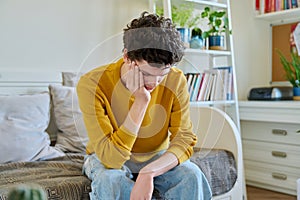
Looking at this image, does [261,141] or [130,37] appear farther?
[261,141]

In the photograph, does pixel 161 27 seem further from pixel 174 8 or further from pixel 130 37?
pixel 174 8

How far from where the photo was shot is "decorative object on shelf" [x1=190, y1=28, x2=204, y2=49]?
2.19 metres

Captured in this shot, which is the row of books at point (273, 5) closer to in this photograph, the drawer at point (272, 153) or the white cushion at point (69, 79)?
the drawer at point (272, 153)

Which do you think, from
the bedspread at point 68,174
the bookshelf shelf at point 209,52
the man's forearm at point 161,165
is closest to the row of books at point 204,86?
the bookshelf shelf at point 209,52

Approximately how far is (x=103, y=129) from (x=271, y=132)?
5.48 feet

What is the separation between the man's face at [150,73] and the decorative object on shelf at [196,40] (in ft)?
3.81

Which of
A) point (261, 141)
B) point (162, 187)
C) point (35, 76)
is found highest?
point (35, 76)

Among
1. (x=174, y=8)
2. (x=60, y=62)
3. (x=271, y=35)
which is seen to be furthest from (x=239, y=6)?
(x=60, y=62)

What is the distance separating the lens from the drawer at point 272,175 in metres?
2.34

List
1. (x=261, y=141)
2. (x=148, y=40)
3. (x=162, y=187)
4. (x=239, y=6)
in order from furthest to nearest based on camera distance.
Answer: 1. (x=239, y=6)
2. (x=261, y=141)
3. (x=162, y=187)
4. (x=148, y=40)

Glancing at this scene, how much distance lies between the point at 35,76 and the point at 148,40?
1031mm

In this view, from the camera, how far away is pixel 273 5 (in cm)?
270

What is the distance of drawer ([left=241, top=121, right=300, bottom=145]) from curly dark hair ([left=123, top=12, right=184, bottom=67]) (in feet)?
5.24

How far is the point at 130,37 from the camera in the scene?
3.29ft
